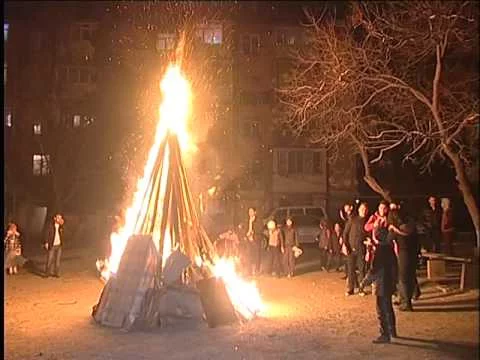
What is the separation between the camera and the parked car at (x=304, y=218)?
27734mm

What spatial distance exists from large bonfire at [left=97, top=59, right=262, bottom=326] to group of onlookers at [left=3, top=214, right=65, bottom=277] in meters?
→ 3.75

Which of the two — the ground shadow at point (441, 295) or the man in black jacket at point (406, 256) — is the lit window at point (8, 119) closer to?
the ground shadow at point (441, 295)

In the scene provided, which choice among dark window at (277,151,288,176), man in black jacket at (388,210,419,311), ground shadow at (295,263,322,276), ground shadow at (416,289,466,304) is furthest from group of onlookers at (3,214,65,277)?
dark window at (277,151,288,176)

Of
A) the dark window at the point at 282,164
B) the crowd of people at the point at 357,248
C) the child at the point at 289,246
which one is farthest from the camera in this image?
the dark window at the point at 282,164

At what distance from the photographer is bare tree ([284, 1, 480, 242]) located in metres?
16.0

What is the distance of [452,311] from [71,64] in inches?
1391

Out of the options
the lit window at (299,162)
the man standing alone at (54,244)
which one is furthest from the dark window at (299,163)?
the man standing alone at (54,244)

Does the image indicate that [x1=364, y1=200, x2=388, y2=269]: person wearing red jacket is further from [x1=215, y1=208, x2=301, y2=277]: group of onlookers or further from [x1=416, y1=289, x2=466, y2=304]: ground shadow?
[x1=215, y1=208, x2=301, y2=277]: group of onlookers

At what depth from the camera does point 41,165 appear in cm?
3909

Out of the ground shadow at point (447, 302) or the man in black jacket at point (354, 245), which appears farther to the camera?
the man in black jacket at point (354, 245)

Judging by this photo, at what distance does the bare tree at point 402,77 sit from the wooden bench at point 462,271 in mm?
1008

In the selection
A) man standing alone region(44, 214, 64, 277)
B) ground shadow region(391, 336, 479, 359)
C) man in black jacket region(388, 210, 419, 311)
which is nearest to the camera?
ground shadow region(391, 336, 479, 359)

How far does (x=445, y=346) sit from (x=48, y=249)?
37.8ft

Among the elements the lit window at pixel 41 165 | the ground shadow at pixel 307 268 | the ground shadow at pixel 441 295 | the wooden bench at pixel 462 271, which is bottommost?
the ground shadow at pixel 441 295
